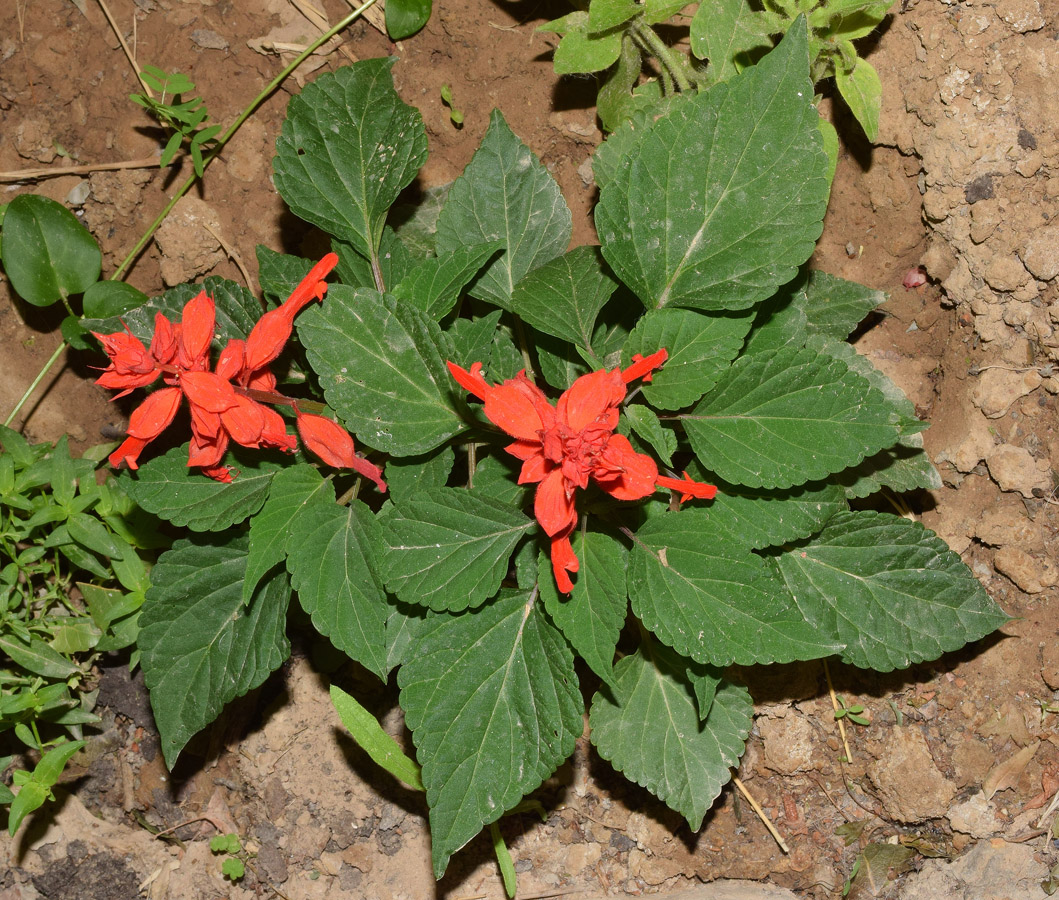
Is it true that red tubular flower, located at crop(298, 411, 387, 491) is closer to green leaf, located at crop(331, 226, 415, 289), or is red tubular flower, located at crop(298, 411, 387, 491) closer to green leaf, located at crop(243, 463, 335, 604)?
green leaf, located at crop(243, 463, 335, 604)

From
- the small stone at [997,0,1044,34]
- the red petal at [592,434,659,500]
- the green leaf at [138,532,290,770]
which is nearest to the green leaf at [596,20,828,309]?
the red petal at [592,434,659,500]

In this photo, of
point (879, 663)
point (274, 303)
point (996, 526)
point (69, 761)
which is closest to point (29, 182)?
point (274, 303)

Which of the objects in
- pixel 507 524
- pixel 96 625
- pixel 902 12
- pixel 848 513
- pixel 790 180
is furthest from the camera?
pixel 96 625

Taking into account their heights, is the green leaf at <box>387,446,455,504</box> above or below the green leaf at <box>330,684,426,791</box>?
above

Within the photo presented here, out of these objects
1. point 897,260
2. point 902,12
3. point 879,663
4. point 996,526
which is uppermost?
point 902,12

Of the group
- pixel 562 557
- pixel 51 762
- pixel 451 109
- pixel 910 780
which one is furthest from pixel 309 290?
pixel 910 780

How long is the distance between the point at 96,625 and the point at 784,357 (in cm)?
190

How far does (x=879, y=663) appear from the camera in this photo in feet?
6.34

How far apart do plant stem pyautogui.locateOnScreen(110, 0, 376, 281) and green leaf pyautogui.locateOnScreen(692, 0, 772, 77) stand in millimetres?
905

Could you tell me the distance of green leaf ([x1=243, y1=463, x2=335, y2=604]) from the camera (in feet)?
5.82

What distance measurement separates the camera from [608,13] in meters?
2.08

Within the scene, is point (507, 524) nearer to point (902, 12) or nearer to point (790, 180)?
point (790, 180)

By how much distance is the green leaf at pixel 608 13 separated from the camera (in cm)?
208

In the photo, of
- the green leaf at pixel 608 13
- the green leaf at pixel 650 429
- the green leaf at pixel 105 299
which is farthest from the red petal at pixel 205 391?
the green leaf at pixel 608 13
